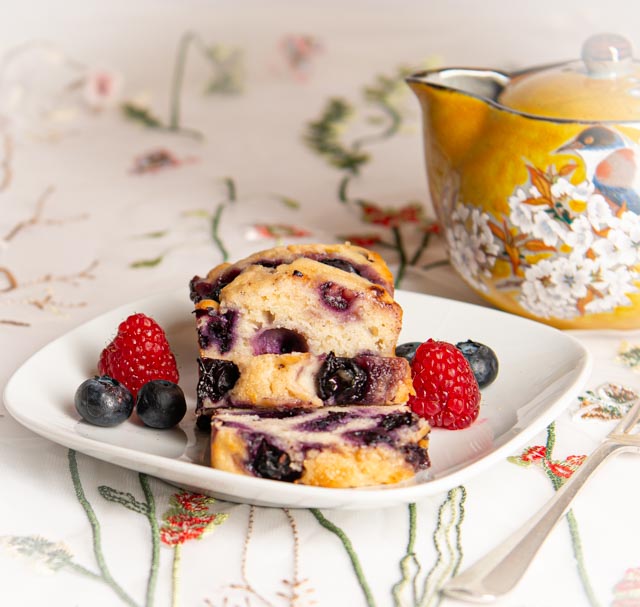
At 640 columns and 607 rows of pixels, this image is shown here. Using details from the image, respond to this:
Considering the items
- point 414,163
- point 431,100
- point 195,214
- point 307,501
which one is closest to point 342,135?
point 414,163

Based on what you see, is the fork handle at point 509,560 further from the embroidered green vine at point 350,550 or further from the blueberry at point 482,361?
the blueberry at point 482,361

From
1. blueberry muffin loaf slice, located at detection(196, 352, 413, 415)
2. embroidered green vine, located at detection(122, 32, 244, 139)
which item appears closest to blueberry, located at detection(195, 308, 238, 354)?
blueberry muffin loaf slice, located at detection(196, 352, 413, 415)

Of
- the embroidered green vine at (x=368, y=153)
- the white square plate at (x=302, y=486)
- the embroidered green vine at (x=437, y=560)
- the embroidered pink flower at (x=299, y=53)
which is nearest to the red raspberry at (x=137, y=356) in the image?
the white square plate at (x=302, y=486)

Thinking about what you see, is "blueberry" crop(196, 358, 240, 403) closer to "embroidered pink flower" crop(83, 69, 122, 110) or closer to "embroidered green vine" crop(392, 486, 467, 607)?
"embroidered green vine" crop(392, 486, 467, 607)

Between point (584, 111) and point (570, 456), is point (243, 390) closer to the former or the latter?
point (570, 456)

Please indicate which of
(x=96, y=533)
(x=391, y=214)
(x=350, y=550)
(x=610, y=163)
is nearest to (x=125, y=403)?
(x=96, y=533)

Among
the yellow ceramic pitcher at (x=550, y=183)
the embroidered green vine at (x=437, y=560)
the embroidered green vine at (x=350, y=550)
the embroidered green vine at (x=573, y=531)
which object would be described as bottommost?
the embroidered green vine at (x=350, y=550)
